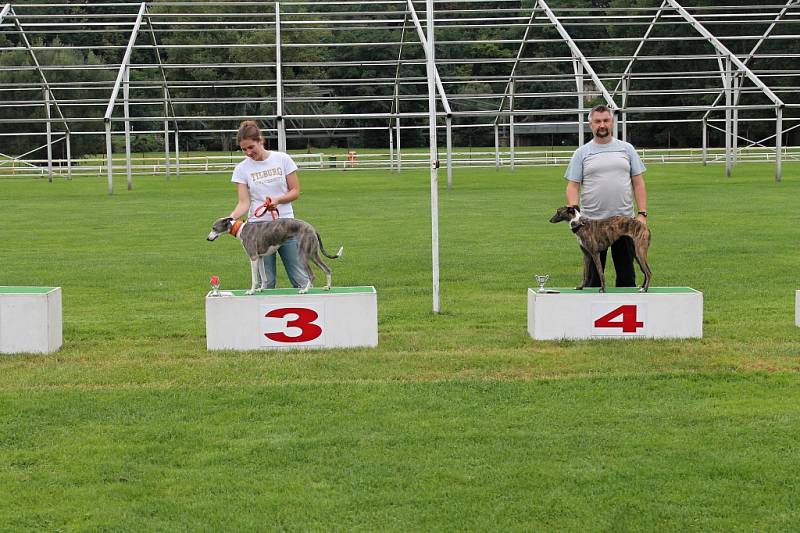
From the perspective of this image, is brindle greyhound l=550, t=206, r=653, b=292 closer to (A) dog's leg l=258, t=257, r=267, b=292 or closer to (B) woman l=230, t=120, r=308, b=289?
(B) woman l=230, t=120, r=308, b=289

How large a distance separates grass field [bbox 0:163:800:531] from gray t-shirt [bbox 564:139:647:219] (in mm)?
1127

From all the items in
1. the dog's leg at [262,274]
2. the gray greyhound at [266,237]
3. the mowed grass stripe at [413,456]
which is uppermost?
the gray greyhound at [266,237]

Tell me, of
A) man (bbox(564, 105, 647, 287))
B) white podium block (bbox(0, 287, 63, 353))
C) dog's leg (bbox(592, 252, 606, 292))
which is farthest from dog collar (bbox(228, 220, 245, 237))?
dog's leg (bbox(592, 252, 606, 292))

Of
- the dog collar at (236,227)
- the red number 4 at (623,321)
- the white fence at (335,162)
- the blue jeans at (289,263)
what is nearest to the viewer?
the dog collar at (236,227)

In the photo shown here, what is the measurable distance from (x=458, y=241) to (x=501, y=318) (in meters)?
7.14

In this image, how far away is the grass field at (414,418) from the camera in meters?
5.23

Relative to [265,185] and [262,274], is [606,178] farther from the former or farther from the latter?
[262,274]

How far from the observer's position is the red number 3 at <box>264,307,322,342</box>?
Result: 8789mm

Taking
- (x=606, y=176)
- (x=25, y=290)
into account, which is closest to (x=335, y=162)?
(x=25, y=290)

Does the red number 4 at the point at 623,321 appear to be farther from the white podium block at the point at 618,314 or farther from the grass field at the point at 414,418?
the grass field at the point at 414,418

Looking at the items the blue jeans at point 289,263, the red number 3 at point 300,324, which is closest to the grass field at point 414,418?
the red number 3 at point 300,324

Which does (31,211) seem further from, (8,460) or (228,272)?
(8,460)

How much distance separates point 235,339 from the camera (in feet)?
29.0

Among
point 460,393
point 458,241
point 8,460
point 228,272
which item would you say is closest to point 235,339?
point 460,393
